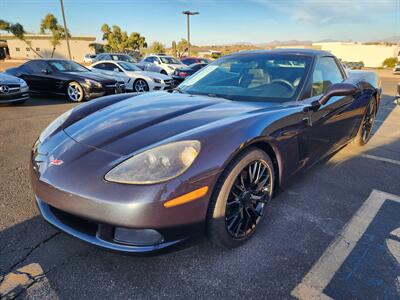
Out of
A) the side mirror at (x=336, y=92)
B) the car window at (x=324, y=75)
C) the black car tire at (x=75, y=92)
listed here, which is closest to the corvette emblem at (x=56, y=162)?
the side mirror at (x=336, y=92)

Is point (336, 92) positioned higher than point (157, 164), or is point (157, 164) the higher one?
point (336, 92)

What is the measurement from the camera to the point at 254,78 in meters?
2.95

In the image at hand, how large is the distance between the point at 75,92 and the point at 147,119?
7.22 meters

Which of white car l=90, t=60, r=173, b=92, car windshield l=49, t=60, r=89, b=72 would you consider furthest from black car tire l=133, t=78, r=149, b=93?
car windshield l=49, t=60, r=89, b=72

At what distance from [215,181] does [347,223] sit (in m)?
1.39

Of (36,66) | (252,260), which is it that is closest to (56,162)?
(252,260)

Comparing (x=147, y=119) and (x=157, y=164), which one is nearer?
(x=157, y=164)

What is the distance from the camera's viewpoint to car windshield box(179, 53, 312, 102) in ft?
8.91

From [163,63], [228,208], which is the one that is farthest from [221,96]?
[163,63]

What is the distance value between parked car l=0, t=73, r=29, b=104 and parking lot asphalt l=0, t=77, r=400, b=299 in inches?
203

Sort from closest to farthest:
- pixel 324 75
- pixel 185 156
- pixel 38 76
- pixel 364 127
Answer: pixel 185 156 → pixel 324 75 → pixel 364 127 → pixel 38 76

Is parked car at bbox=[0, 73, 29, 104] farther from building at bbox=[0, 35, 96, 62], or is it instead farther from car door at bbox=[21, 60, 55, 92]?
building at bbox=[0, 35, 96, 62]

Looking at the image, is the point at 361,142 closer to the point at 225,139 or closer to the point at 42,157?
the point at 225,139

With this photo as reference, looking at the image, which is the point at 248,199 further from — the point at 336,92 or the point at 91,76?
the point at 91,76
